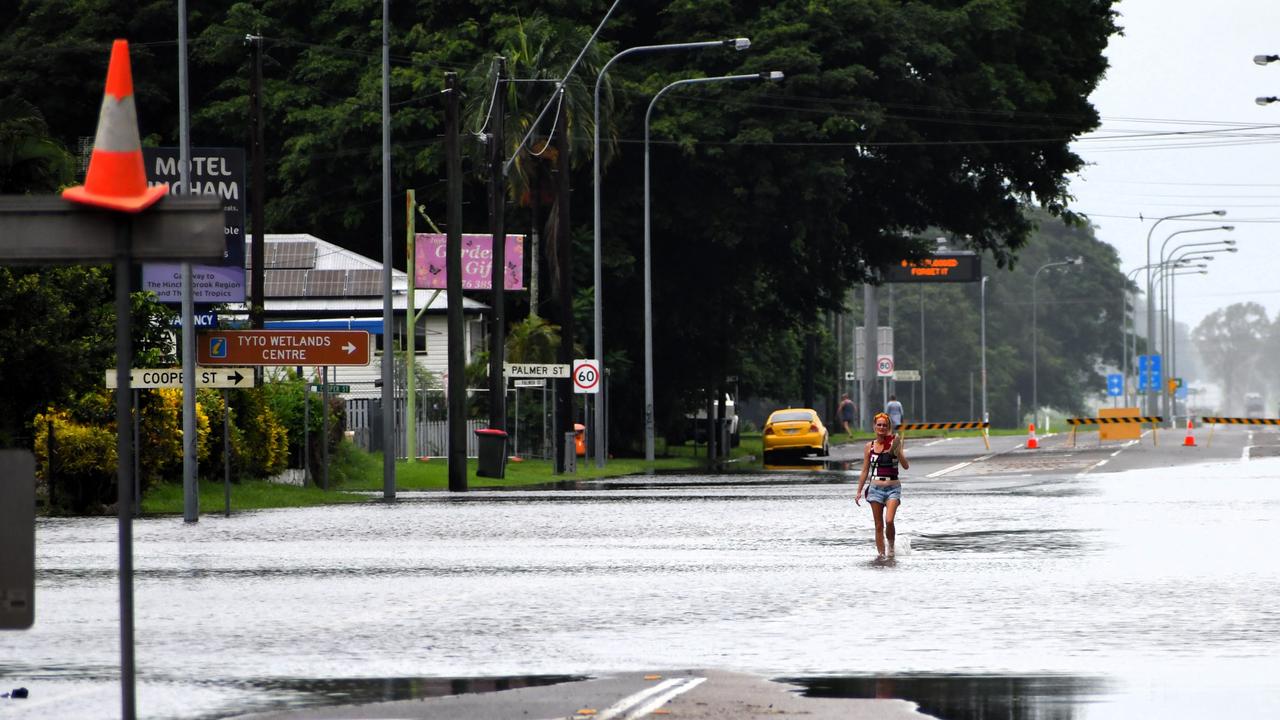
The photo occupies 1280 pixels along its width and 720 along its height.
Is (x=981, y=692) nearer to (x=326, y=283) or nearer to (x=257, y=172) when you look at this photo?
(x=257, y=172)

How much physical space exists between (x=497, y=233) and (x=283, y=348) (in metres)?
12.0

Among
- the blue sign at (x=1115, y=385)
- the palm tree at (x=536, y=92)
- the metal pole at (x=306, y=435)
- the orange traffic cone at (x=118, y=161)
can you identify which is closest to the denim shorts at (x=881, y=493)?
the orange traffic cone at (x=118, y=161)

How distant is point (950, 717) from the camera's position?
1026cm

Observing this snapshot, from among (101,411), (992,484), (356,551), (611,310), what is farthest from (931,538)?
(611,310)

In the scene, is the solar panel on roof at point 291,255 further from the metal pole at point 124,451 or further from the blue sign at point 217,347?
the metal pole at point 124,451

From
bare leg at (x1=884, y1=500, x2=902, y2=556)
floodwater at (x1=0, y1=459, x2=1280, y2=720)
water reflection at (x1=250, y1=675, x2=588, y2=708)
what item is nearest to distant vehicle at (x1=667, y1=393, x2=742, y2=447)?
floodwater at (x1=0, y1=459, x2=1280, y2=720)

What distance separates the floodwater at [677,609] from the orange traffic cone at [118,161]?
312 centimetres

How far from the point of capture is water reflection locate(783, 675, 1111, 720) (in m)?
10.4

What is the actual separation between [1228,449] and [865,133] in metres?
13.1

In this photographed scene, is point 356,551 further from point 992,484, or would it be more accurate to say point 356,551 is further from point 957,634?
point 992,484

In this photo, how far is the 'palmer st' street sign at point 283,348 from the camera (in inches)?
1328

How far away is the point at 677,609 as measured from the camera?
16.3m

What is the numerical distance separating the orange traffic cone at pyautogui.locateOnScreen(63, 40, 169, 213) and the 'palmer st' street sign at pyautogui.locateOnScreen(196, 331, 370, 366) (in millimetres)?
24684

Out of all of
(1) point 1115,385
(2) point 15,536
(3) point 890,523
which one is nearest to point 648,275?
(3) point 890,523
